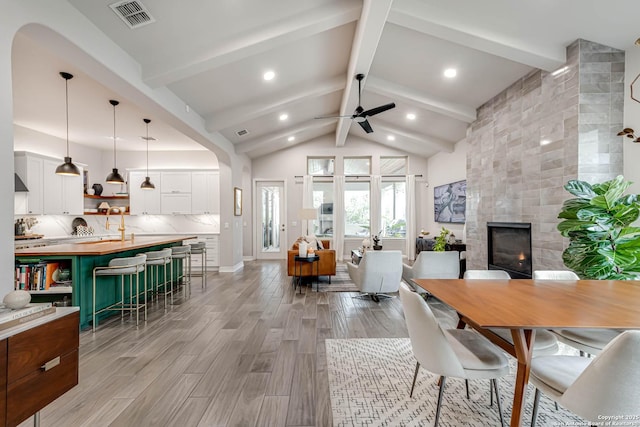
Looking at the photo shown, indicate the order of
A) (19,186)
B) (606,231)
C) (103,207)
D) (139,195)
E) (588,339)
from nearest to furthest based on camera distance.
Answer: (588,339)
(606,231)
(19,186)
(103,207)
(139,195)

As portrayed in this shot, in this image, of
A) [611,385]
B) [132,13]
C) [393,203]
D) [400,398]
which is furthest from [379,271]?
[393,203]

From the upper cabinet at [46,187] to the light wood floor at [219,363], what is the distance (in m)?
3.63

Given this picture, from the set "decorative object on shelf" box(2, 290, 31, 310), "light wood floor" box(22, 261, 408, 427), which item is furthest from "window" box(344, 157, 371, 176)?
"decorative object on shelf" box(2, 290, 31, 310)

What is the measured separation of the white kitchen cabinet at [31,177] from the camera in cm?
530

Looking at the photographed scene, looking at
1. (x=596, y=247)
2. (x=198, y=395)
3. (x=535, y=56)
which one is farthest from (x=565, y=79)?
(x=198, y=395)

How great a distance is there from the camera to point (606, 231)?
289 cm

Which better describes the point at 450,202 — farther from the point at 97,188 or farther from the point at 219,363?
the point at 97,188

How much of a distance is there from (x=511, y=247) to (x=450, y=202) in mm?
2715

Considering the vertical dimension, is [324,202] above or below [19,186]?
below

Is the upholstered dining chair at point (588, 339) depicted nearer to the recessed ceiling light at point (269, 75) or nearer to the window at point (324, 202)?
the recessed ceiling light at point (269, 75)

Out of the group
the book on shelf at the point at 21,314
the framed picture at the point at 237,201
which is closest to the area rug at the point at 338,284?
the framed picture at the point at 237,201

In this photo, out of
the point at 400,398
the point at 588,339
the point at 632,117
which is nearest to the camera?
the point at 588,339

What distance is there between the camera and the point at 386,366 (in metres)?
2.54

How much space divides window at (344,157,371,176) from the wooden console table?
7.79 m
